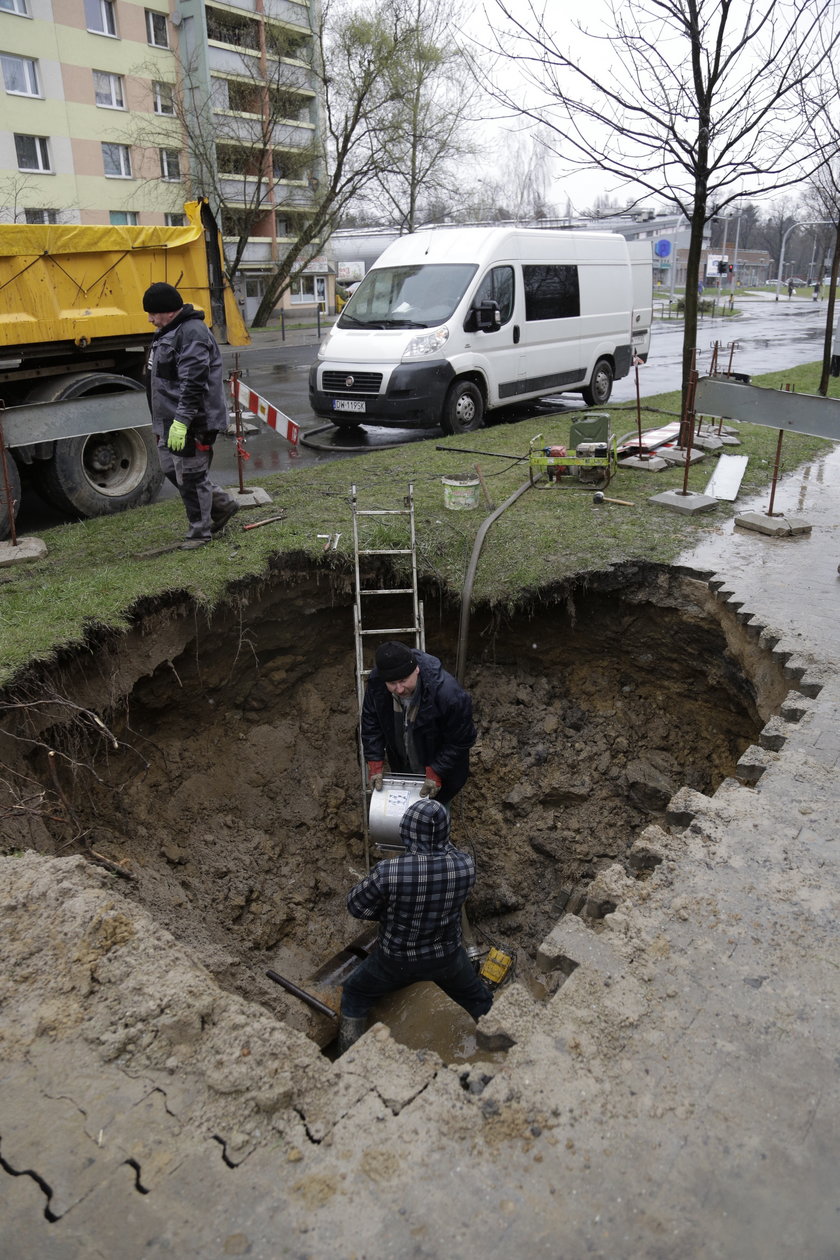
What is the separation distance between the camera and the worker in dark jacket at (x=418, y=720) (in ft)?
15.2

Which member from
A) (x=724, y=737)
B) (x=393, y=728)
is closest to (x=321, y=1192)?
(x=393, y=728)

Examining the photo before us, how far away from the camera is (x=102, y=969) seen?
10.7 ft

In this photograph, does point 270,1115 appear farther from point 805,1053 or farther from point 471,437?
point 471,437

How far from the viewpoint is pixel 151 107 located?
103 feet

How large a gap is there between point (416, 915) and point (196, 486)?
14.1 ft

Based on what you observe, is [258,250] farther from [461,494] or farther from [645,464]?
[461,494]

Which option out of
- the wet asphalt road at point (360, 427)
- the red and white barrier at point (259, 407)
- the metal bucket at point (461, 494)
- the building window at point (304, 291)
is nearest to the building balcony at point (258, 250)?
the building window at point (304, 291)

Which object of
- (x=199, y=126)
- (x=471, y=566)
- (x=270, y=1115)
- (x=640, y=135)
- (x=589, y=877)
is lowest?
(x=589, y=877)

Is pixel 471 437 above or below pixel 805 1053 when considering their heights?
above

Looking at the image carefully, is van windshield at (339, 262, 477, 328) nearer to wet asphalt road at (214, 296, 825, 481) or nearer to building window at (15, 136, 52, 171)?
wet asphalt road at (214, 296, 825, 481)

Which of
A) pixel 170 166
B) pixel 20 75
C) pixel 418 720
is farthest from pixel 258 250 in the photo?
pixel 418 720

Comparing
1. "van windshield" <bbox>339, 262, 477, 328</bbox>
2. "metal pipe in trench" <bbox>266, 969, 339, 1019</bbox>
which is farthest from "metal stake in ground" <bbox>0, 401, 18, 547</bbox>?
"van windshield" <bbox>339, 262, 477, 328</bbox>

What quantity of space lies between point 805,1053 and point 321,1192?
1.63 meters

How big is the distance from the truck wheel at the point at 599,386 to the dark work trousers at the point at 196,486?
27.1 ft
